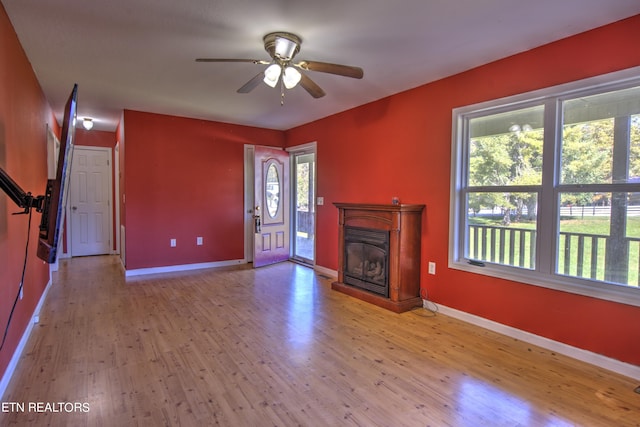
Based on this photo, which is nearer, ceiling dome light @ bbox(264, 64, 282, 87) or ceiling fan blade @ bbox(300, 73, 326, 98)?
ceiling dome light @ bbox(264, 64, 282, 87)

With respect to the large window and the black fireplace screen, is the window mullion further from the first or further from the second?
the black fireplace screen

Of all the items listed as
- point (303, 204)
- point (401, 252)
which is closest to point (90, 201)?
point (303, 204)

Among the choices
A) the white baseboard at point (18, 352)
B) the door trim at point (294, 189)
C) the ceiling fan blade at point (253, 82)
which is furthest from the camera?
the door trim at point (294, 189)

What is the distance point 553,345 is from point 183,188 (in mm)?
4933

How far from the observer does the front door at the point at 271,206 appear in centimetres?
562

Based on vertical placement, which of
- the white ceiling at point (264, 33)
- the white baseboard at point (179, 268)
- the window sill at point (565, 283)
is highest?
the white ceiling at point (264, 33)

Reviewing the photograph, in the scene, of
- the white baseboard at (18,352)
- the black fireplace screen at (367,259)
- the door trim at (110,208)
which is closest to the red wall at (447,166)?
the black fireplace screen at (367,259)

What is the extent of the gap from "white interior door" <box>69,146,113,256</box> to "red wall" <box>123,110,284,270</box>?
2.06 metres

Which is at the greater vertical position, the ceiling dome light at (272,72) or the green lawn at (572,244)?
the ceiling dome light at (272,72)

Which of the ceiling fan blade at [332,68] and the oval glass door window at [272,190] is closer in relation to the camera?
the ceiling fan blade at [332,68]

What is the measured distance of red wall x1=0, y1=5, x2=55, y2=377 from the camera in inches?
86.6

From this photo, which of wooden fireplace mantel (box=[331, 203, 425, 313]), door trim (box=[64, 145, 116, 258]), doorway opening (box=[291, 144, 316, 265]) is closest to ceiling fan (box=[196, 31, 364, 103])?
wooden fireplace mantel (box=[331, 203, 425, 313])

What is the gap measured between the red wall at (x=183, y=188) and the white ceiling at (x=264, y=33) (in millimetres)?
1200

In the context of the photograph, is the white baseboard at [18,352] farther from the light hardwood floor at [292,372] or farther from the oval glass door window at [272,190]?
the oval glass door window at [272,190]
